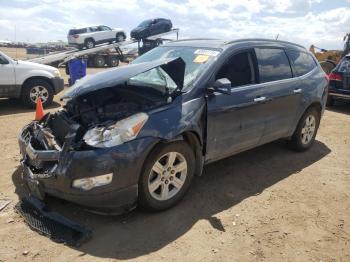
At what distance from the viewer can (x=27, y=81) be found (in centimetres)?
907

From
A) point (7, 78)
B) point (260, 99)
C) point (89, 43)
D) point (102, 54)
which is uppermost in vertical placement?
point (260, 99)

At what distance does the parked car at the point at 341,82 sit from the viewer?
10211 mm

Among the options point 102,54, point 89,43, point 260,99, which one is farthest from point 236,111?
point 89,43

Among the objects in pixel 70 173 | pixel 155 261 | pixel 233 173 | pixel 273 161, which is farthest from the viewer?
pixel 273 161

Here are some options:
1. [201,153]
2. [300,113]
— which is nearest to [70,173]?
[201,153]

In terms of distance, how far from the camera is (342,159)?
5.97 m

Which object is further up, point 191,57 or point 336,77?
point 191,57

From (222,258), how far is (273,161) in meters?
2.72

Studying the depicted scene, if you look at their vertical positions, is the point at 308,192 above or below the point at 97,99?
below

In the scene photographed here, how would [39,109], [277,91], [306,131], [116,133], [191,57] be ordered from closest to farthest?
[116,133], [191,57], [277,91], [39,109], [306,131]

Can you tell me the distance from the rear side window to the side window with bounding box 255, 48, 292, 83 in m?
0.18

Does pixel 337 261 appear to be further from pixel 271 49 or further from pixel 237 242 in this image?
pixel 271 49

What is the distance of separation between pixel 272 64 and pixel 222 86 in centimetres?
146

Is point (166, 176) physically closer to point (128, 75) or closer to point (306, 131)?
point (128, 75)
